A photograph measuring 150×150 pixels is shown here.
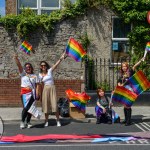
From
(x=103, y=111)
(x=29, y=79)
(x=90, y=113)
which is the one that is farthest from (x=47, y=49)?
(x=103, y=111)

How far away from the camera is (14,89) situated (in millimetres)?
14250

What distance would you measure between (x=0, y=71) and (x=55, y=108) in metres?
4.56

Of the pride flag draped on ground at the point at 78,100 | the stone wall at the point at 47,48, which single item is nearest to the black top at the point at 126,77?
the pride flag draped on ground at the point at 78,100

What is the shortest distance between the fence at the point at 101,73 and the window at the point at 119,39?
34 cm

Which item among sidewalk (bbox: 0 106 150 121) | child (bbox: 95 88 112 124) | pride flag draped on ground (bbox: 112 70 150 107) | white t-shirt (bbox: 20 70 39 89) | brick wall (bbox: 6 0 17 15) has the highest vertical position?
brick wall (bbox: 6 0 17 15)

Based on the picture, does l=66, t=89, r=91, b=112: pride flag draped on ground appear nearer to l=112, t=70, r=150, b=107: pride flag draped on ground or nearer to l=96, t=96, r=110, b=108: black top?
l=96, t=96, r=110, b=108: black top

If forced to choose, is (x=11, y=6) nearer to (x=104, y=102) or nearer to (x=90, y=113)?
(x=90, y=113)

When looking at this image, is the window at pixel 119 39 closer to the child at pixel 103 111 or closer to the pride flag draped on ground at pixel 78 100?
the pride flag draped on ground at pixel 78 100

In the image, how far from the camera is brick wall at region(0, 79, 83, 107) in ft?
46.6

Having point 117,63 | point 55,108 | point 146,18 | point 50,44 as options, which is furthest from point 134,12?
point 55,108

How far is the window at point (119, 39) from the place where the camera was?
1577 centimetres

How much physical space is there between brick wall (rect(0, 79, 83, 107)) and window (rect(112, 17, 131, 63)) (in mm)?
2311

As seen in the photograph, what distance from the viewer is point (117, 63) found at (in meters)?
15.4

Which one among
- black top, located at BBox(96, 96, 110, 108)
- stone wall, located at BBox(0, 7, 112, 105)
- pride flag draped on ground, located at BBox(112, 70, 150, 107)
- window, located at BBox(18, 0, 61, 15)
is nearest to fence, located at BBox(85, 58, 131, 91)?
stone wall, located at BBox(0, 7, 112, 105)
